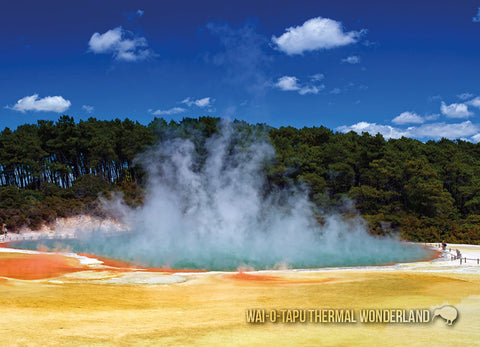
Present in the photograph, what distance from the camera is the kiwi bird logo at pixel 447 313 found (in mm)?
10547

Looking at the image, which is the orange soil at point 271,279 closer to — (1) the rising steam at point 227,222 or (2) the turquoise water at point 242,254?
→ (2) the turquoise water at point 242,254

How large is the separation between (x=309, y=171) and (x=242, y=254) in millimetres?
22822

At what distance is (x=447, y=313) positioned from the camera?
11.2 meters

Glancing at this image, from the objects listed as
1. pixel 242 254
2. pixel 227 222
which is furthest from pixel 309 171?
pixel 242 254

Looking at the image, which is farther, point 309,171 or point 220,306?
point 309,171

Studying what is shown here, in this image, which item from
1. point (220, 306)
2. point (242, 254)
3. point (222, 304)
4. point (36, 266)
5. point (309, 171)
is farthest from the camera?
point (309, 171)

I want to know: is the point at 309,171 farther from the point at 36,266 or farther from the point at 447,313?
the point at 447,313

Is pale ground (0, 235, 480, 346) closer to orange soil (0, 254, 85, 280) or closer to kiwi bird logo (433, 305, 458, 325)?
kiwi bird logo (433, 305, 458, 325)

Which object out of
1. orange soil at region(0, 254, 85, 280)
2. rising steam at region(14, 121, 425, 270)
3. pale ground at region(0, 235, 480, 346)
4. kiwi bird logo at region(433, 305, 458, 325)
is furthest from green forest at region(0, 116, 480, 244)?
kiwi bird logo at region(433, 305, 458, 325)

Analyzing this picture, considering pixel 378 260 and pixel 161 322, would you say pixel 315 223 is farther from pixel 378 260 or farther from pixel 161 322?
pixel 161 322

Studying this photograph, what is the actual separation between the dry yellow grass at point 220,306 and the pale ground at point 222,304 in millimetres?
25

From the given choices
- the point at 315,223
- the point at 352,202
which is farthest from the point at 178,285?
the point at 352,202

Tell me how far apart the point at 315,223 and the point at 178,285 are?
25.2 meters

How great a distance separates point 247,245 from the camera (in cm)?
3134
